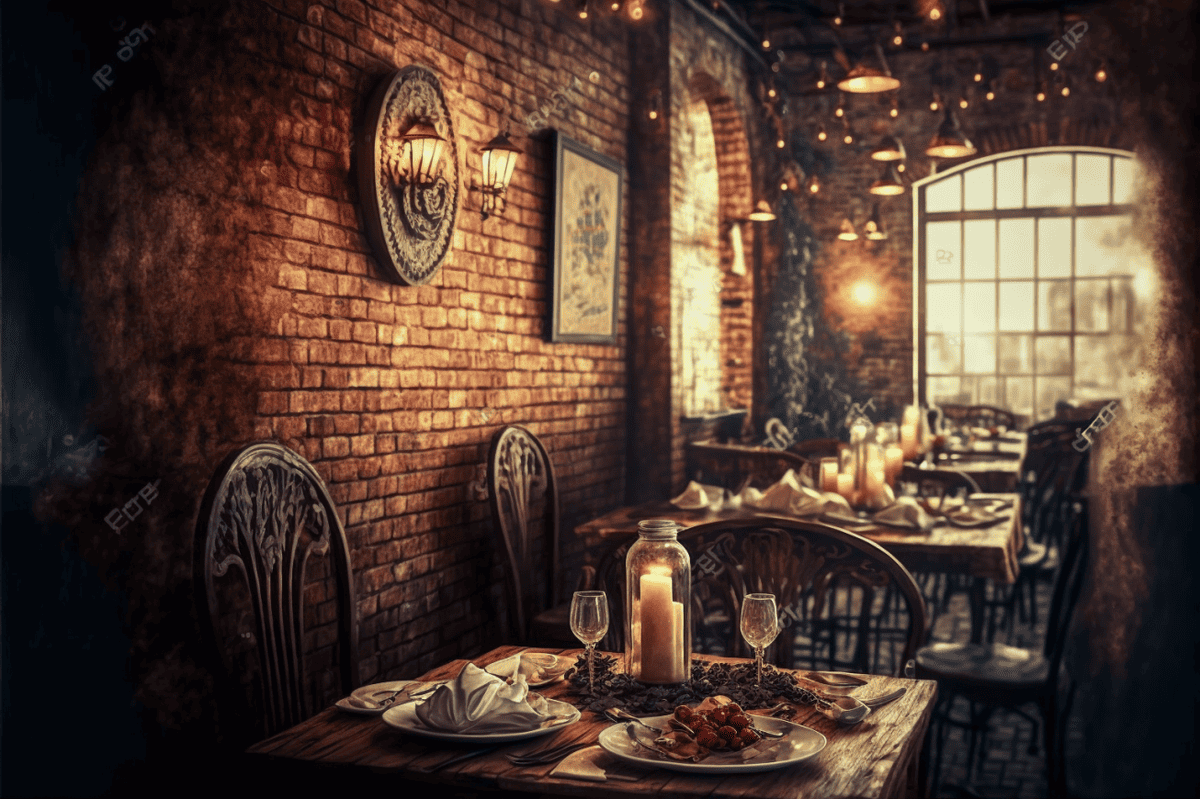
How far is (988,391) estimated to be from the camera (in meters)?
9.34

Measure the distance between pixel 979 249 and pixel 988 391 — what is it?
1226 millimetres

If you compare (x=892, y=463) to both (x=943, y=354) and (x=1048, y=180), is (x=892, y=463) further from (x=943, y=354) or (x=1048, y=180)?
(x=1048, y=180)

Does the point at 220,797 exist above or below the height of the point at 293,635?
below

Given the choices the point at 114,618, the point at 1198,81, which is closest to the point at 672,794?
the point at 1198,81

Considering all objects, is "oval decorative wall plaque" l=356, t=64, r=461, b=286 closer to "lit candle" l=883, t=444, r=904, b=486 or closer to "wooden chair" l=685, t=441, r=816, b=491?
"wooden chair" l=685, t=441, r=816, b=491

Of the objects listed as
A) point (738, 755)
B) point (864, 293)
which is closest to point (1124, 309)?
point (738, 755)

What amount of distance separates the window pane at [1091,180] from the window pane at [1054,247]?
24cm

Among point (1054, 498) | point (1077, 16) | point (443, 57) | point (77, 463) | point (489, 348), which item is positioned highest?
point (1077, 16)

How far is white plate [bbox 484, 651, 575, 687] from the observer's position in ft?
6.45

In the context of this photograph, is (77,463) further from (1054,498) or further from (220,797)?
(1054,498)

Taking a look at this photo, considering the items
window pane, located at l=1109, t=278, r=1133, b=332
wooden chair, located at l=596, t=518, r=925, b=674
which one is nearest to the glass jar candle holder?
wooden chair, located at l=596, t=518, r=925, b=674

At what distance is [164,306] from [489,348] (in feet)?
5.84

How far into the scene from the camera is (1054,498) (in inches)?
214

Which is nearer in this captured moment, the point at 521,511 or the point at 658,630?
the point at 658,630
